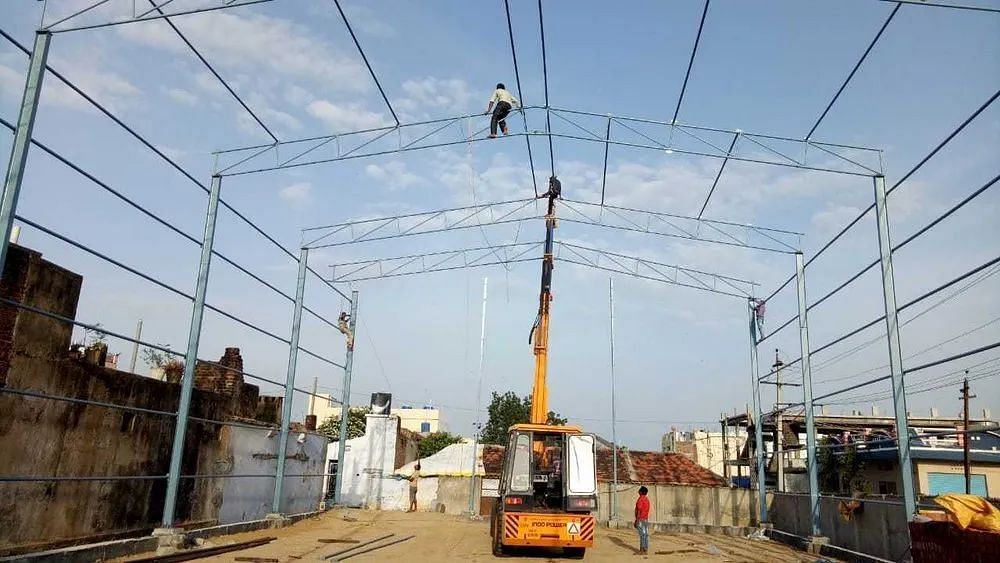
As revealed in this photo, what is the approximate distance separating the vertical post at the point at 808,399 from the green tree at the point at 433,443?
142ft

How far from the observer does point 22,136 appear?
8836 mm

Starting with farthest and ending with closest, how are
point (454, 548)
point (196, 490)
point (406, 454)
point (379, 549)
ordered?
point (406, 454) → point (196, 490) → point (454, 548) → point (379, 549)

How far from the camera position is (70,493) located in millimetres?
12695

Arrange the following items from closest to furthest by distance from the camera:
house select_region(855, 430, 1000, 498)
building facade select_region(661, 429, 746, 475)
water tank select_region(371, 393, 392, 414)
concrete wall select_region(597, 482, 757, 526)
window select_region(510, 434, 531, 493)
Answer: window select_region(510, 434, 531, 493)
house select_region(855, 430, 1000, 498)
concrete wall select_region(597, 482, 757, 526)
water tank select_region(371, 393, 392, 414)
building facade select_region(661, 429, 746, 475)

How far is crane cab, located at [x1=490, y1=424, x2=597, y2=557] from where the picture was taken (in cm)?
1320

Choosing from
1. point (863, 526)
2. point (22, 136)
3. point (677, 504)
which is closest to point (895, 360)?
point (863, 526)

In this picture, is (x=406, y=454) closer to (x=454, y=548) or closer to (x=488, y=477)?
(x=488, y=477)

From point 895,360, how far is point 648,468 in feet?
81.5

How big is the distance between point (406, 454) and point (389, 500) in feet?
23.1

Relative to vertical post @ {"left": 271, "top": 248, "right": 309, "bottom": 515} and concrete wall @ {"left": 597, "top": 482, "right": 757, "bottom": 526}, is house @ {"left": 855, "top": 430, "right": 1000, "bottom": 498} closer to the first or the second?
concrete wall @ {"left": 597, "top": 482, "right": 757, "bottom": 526}

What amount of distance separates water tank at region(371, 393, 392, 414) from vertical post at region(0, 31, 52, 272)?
3030 cm

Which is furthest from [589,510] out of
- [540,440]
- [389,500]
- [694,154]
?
[389,500]

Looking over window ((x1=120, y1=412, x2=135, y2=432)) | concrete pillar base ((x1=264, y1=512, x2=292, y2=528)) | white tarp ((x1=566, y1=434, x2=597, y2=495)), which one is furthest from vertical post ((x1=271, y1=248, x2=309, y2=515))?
white tarp ((x1=566, y1=434, x2=597, y2=495))

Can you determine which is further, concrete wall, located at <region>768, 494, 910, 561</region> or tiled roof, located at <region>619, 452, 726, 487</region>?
tiled roof, located at <region>619, 452, 726, 487</region>
